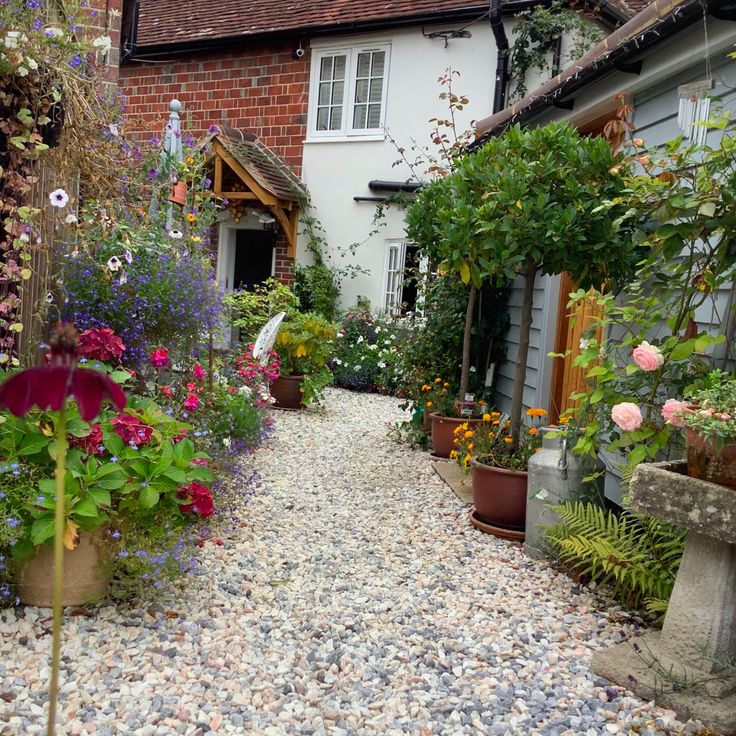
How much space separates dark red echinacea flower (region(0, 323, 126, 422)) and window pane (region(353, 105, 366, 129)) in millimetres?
11055

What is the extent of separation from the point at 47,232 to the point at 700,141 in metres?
3.53

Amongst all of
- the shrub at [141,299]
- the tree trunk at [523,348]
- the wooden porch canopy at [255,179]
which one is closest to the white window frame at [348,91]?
the wooden porch canopy at [255,179]

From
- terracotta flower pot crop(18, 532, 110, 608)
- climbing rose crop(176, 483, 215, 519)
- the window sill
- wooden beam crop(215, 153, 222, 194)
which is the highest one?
the window sill

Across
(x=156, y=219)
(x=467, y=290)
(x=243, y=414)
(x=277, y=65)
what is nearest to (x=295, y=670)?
(x=243, y=414)

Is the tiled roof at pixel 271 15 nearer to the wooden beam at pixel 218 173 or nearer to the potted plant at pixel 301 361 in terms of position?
the wooden beam at pixel 218 173

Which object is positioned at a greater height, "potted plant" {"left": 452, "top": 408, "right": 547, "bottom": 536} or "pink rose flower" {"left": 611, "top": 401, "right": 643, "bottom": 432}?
"pink rose flower" {"left": 611, "top": 401, "right": 643, "bottom": 432}

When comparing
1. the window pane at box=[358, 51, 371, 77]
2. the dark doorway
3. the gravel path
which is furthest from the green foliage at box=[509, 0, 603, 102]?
the gravel path

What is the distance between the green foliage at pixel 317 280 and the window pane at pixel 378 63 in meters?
2.38

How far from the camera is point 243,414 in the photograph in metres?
5.68

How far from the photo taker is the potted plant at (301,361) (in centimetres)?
822

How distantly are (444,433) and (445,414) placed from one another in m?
0.24

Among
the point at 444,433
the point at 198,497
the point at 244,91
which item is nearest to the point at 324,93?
the point at 244,91

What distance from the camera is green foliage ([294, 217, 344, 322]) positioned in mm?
11117

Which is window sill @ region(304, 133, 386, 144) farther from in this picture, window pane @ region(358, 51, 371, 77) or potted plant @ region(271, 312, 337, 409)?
potted plant @ region(271, 312, 337, 409)
